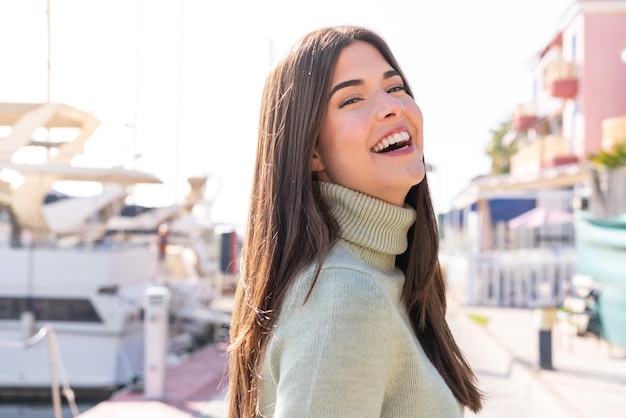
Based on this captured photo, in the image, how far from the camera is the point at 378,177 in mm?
1380

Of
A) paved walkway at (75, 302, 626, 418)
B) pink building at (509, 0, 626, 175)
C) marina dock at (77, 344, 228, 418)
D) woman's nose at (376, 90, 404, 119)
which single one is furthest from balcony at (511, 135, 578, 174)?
woman's nose at (376, 90, 404, 119)

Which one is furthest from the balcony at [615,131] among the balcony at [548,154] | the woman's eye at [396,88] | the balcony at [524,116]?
the woman's eye at [396,88]

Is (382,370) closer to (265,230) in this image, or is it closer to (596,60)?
(265,230)

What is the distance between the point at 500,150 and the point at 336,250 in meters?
48.9

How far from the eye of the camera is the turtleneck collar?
1344 mm

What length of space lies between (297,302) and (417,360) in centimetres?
24

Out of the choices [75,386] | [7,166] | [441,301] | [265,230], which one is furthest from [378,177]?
[7,166]

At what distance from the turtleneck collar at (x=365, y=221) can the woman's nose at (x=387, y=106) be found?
0.52 ft

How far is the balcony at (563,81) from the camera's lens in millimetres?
21484

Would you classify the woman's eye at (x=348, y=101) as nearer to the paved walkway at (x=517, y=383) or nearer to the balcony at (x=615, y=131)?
the paved walkway at (x=517, y=383)

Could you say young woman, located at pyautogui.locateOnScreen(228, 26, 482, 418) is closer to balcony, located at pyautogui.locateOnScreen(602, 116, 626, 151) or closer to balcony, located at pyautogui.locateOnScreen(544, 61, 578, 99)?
balcony, located at pyautogui.locateOnScreen(602, 116, 626, 151)

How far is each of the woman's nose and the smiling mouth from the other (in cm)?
4

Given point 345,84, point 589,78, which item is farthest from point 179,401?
point 589,78

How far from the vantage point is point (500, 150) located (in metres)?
48.4
